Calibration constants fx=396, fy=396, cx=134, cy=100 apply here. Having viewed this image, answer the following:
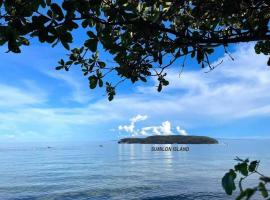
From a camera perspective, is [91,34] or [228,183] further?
[91,34]

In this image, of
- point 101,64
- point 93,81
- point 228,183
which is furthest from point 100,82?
point 228,183

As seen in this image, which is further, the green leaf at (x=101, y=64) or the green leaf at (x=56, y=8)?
the green leaf at (x=101, y=64)

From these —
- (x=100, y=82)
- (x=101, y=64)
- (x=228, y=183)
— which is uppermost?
(x=101, y=64)

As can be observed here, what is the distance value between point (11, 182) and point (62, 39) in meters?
73.5

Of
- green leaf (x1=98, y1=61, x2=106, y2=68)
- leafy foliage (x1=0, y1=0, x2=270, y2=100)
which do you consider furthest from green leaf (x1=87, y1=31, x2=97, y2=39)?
green leaf (x1=98, y1=61, x2=106, y2=68)

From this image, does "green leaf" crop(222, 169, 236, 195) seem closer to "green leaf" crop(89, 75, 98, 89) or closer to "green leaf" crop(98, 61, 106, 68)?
"green leaf" crop(89, 75, 98, 89)

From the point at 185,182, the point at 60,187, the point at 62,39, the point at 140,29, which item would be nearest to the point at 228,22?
the point at 140,29

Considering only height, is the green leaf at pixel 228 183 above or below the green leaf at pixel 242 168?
below

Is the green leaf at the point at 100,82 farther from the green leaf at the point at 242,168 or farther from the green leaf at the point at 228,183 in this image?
the green leaf at the point at 228,183

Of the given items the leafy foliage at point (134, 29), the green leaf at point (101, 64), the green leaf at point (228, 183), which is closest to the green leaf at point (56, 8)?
the leafy foliage at point (134, 29)

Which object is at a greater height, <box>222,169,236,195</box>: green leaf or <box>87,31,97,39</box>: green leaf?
<box>87,31,97,39</box>: green leaf

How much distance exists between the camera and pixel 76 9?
179 inches

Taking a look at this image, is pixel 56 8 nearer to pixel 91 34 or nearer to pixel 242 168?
pixel 91 34

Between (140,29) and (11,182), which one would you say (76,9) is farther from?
(11,182)
